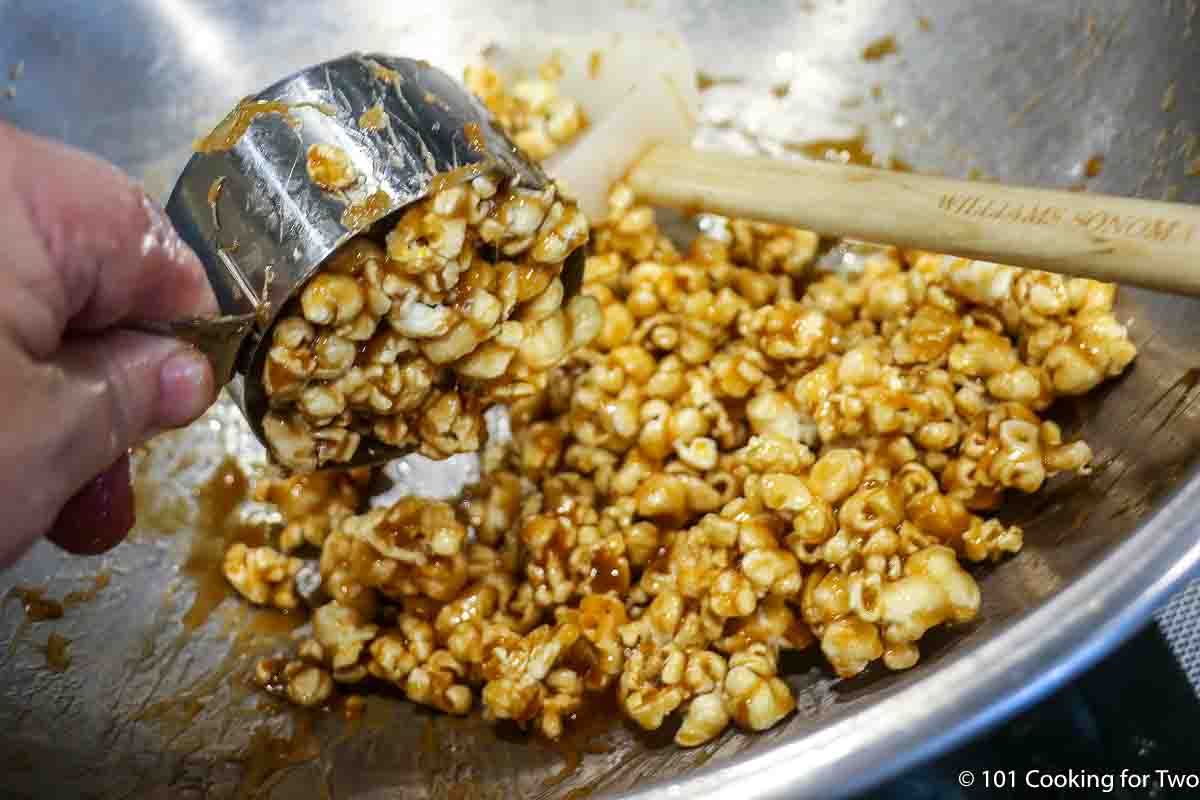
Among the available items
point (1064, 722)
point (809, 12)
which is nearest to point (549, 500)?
point (1064, 722)

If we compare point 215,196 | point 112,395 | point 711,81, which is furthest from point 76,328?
point 711,81

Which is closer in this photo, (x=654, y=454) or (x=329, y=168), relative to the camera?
(x=329, y=168)

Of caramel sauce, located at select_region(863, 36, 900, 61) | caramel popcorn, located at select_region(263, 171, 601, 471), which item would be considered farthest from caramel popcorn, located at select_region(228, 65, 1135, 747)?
caramel sauce, located at select_region(863, 36, 900, 61)

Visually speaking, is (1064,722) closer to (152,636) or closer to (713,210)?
(713,210)

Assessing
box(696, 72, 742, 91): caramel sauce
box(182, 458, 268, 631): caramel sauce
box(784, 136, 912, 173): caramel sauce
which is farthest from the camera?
box(696, 72, 742, 91): caramel sauce

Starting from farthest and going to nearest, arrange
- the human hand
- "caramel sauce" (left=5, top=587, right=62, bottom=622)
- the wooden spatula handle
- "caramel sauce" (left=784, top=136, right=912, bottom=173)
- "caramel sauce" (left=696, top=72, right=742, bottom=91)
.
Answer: "caramel sauce" (left=696, top=72, right=742, bottom=91) → "caramel sauce" (left=784, top=136, right=912, bottom=173) → "caramel sauce" (left=5, top=587, right=62, bottom=622) → the wooden spatula handle → the human hand

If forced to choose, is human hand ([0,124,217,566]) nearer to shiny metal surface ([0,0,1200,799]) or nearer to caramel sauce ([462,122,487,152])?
caramel sauce ([462,122,487,152])

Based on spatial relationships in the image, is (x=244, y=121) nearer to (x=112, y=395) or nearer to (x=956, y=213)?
(x=112, y=395)

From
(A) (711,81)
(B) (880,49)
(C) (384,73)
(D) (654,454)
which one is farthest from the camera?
(A) (711,81)
